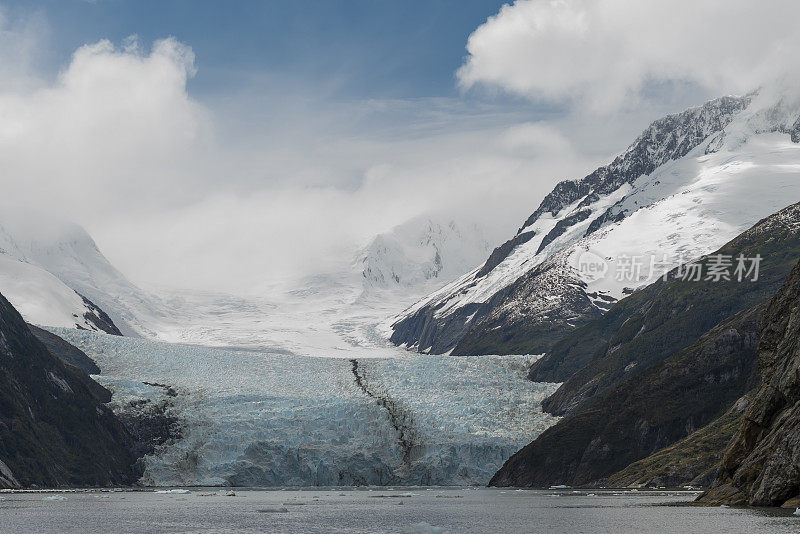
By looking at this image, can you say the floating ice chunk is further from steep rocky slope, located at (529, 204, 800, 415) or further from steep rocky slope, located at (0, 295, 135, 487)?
steep rocky slope, located at (529, 204, 800, 415)

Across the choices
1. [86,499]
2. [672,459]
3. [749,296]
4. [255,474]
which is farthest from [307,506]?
[749,296]

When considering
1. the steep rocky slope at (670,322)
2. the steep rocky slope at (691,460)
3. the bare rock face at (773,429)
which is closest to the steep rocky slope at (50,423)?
the steep rocky slope at (691,460)

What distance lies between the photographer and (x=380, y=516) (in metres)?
70.8

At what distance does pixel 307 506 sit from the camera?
8431 cm

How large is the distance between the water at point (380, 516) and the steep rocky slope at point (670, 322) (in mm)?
68709

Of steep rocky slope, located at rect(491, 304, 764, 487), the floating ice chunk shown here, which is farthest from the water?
steep rocky slope, located at rect(491, 304, 764, 487)

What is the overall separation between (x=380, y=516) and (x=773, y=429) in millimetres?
27818

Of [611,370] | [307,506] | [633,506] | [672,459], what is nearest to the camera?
[633,506]

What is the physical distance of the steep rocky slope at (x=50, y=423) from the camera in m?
118

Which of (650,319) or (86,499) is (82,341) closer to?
(86,499)

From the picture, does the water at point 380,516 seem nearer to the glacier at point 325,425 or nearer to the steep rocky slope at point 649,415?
the steep rocky slope at point 649,415

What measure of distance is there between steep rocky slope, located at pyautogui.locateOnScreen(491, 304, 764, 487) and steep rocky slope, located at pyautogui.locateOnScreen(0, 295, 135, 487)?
53.1 metres

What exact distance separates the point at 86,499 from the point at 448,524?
145 ft

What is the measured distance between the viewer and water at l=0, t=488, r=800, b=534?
5381 centimetres
